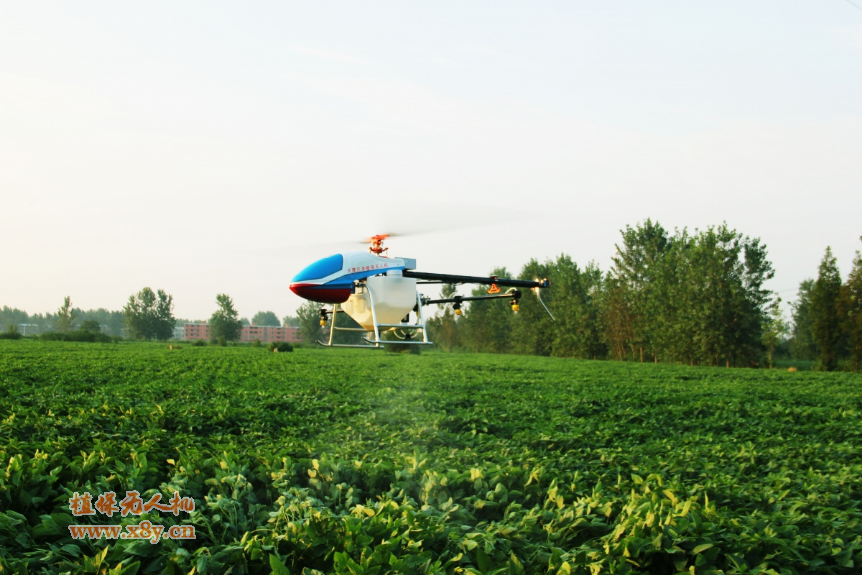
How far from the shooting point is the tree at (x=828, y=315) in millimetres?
36531

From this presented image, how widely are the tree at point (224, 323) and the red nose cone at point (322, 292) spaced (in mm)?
2237

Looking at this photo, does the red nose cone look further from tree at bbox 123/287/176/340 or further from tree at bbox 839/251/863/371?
tree at bbox 839/251/863/371

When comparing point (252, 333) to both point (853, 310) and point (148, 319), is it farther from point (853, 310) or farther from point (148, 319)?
point (853, 310)

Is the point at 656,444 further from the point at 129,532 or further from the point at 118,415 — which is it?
the point at 118,415

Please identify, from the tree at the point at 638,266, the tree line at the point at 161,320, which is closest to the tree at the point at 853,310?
the tree at the point at 638,266

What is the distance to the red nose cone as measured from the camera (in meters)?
4.25

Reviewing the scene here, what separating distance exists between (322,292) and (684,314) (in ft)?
115

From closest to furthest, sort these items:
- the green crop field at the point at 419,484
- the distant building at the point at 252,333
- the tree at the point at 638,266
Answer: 1. the green crop field at the point at 419,484
2. the distant building at the point at 252,333
3. the tree at the point at 638,266

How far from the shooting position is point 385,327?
4.56 m

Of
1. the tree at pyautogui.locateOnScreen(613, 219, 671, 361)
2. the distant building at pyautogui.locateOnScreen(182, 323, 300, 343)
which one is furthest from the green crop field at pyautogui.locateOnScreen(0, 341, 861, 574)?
the tree at pyautogui.locateOnScreen(613, 219, 671, 361)

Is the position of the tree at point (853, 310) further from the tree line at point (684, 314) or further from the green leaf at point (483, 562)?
the green leaf at point (483, 562)

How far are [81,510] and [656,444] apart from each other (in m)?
8.17

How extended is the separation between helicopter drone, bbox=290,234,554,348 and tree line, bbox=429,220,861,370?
2698cm

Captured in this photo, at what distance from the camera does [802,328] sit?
6325 centimetres
